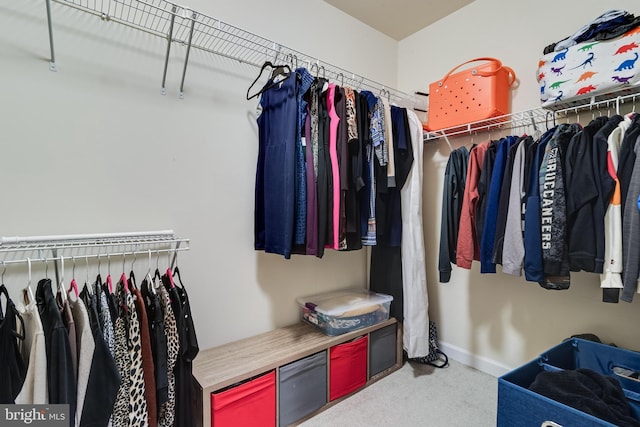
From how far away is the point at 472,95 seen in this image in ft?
6.44

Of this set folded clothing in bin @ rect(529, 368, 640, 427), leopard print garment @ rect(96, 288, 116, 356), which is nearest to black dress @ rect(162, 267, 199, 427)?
leopard print garment @ rect(96, 288, 116, 356)

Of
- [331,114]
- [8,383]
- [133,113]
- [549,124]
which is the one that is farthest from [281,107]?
[549,124]

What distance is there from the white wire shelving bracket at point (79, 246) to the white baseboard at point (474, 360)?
Answer: 2.04 m

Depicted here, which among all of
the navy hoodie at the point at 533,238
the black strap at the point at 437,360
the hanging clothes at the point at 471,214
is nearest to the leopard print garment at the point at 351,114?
the hanging clothes at the point at 471,214

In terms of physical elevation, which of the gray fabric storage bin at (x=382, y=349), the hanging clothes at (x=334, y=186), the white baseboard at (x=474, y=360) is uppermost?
the hanging clothes at (x=334, y=186)

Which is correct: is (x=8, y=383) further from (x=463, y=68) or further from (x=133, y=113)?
(x=463, y=68)

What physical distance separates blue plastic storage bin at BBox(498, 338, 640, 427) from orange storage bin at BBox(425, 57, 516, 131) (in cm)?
137

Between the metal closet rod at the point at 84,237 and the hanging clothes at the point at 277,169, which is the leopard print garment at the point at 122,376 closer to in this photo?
the metal closet rod at the point at 84,237

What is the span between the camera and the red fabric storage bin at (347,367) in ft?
6.10

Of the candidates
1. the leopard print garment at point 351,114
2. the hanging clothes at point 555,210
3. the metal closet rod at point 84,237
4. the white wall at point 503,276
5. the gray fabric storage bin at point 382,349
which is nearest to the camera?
the metal closet rod at point 84,237

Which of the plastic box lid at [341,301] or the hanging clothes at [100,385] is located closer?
the hanging clothes at [100,385]

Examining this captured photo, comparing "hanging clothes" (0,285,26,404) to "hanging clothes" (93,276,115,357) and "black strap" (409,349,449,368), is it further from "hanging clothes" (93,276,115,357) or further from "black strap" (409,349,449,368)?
"black strap" (409,349,449,368)

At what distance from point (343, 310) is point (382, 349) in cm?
46

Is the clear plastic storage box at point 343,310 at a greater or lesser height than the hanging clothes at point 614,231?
lesser
